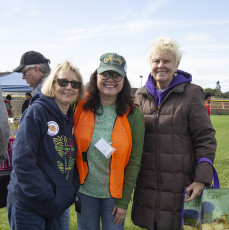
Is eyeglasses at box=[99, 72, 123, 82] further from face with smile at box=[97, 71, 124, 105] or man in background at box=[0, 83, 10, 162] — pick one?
man in background at box=[0, 83, 10, 162]

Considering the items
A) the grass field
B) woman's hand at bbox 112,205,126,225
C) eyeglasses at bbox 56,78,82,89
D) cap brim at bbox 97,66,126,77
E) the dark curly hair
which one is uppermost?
cap brim at bbox 97,66,126,77

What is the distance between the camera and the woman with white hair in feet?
7.30

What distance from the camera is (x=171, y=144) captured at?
226 cm

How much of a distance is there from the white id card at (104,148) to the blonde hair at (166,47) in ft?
3.11

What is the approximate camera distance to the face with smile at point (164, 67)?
2.33 meters

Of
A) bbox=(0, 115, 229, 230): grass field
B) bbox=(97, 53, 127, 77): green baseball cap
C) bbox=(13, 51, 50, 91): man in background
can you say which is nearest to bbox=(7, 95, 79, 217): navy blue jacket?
bbox=(97, 53, 127, 77): green baseball cap

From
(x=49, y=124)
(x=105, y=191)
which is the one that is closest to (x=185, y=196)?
(x=105, y=191)

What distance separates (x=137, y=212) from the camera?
8.05 ft

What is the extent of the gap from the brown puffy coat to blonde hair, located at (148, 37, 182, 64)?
31 cm

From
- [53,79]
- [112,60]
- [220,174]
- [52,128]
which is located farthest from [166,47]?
[220,174]

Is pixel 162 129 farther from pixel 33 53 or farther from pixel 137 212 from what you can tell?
pixel 33 53

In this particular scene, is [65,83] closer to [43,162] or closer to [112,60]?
[112,60]

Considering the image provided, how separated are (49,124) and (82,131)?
361 mm

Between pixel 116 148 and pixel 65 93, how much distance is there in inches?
24.8
